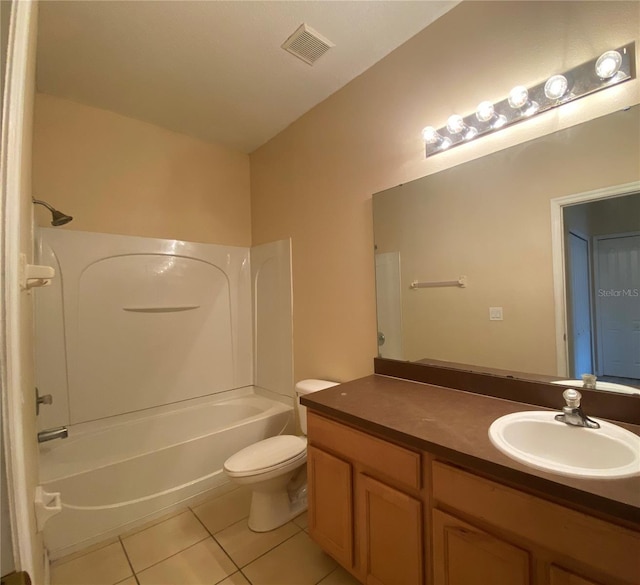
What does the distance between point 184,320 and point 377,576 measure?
6.95 feet

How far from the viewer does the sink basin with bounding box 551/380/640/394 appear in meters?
1.06

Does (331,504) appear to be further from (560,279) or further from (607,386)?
(560,279)

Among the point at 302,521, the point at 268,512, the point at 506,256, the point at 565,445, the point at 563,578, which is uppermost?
the point at 506,256

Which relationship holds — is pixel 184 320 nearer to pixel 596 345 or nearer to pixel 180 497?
pixel 180 497

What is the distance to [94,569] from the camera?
1.50 m

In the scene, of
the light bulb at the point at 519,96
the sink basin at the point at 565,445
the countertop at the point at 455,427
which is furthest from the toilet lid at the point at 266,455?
the light bulb at the point at 519,96

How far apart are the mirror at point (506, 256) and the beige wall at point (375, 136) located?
9 cm

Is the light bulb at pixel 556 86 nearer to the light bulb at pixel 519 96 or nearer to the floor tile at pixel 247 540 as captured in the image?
the light bulb at pixel 519 96

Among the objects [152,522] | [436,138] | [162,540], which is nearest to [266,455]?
[162,540]

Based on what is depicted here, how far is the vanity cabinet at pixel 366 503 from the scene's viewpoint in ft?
3.44

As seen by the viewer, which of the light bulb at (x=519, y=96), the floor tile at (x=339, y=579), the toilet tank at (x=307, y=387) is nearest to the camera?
the light bulb at (x=519, y=96)

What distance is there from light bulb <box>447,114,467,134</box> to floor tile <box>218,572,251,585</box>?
233cm

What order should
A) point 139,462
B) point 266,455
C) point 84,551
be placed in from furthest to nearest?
point 139,462 → point 266,455 → point 84,551

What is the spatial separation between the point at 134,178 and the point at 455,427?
2678 millimetres
